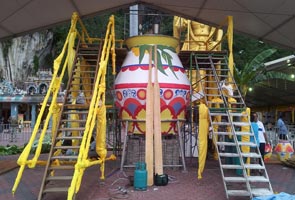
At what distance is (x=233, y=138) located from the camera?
9.91m

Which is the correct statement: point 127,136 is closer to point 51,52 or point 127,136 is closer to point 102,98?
point 102,98

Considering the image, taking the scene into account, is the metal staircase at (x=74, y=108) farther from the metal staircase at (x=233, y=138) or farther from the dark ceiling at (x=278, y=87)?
the dark ceiling at (x=278, y=87)

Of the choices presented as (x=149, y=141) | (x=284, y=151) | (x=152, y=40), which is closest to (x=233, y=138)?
(x=149, y=141)

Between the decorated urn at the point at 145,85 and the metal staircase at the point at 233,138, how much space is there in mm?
862

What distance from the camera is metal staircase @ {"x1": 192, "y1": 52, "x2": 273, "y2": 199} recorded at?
8188 millimetres

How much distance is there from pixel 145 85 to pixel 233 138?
302 cm

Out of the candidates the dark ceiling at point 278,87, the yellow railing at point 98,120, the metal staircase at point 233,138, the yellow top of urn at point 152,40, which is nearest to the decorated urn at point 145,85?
the yellow top of urn at point 152,40

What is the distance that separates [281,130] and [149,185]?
29.9 feet

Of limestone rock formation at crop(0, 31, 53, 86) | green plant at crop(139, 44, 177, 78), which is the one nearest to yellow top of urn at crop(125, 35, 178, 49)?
green plant at crop(139, 44, 177, 78)

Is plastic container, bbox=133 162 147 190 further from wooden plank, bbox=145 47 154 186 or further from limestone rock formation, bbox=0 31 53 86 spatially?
limestone rock formation, bbox=0 31 53 86

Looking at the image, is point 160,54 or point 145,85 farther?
point 160,54

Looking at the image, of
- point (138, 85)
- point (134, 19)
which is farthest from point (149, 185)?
point (134, 19)

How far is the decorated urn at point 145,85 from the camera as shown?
36.3 ft

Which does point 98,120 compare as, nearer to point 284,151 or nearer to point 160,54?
point 160,54
